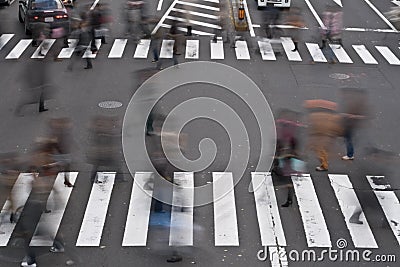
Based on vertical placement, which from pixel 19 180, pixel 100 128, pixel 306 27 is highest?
pixel 100 128

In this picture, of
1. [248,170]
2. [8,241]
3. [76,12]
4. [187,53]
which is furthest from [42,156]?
[76,12]

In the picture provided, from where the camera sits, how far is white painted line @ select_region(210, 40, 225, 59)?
83.7 feet

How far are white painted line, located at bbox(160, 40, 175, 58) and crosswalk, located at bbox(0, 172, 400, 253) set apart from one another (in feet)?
32.2

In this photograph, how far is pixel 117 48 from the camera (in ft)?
85.5

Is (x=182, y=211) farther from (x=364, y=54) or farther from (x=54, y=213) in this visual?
(x=364, y=54)

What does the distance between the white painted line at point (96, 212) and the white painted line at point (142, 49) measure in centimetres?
990

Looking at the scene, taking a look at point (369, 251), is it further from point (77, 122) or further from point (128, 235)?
point (77, 122)

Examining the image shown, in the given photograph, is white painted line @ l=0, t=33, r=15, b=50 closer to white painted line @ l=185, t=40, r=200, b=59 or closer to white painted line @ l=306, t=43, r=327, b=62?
white painted line @ l=185, t=40, r=200, b=59

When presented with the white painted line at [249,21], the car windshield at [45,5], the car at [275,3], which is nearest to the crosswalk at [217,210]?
the car windshield at [45,5]

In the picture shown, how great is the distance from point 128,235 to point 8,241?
2299 millimetres

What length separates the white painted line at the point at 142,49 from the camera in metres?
25.2

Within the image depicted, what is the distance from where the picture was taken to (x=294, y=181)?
15828 mm

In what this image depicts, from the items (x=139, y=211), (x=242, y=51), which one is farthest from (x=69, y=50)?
(x=139, y=211)

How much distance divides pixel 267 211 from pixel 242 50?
12765 millimetres
